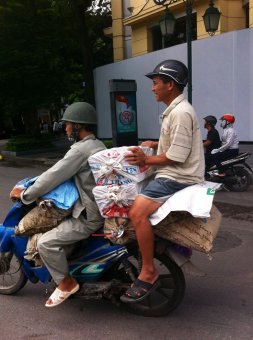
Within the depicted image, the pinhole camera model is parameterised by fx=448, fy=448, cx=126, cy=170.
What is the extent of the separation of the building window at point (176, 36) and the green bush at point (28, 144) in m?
6.41

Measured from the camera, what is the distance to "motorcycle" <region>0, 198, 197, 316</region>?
3.52 meters

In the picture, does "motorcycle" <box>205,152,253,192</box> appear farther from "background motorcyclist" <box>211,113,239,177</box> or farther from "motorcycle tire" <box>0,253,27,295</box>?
"motorcycle tire" <box>0,253,27,295</box>

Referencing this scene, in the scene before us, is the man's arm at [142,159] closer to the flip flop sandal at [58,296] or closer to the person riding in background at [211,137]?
the flip flop sandal at [58,296]

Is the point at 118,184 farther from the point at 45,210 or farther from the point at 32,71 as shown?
the point at 32,71

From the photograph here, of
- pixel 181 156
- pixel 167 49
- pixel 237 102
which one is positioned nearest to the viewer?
pixel 181 156

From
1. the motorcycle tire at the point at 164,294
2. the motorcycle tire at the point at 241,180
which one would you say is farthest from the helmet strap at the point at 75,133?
the motorcycle tire at the point at 241,180

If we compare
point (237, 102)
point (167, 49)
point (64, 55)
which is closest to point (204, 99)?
point (237, 102)

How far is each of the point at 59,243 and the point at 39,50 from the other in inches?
580

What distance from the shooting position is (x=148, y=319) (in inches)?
142

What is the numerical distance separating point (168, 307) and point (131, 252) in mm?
539

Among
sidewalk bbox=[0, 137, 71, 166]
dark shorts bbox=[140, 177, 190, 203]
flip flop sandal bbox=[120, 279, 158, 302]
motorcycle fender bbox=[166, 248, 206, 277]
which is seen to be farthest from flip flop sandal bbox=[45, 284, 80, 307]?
sidewalk bbox=[0, 137, 71, 166]

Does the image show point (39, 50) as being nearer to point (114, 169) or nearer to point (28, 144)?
point (28, 144)

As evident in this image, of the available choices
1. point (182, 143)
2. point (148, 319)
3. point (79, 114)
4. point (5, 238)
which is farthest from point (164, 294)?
point (79, 114)

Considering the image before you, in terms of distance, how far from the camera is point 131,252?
3.59 metres
